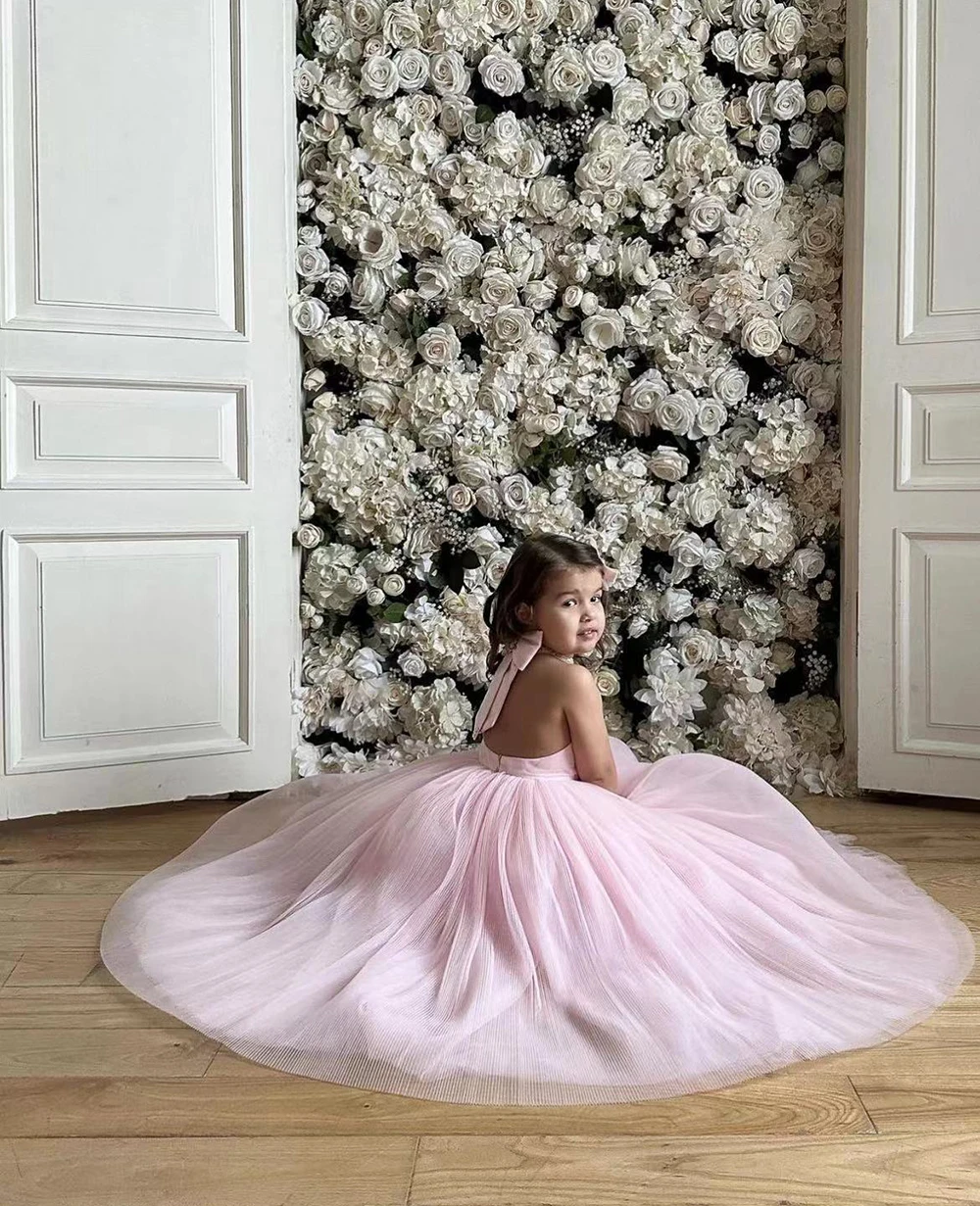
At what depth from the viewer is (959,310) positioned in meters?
2.88

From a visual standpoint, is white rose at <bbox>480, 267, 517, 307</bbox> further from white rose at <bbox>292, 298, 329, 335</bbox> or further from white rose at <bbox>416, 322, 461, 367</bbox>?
white rose at <bbox>292, 298, 329, 335</bbox>

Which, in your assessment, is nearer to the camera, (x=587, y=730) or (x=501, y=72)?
(x=587, y=730)

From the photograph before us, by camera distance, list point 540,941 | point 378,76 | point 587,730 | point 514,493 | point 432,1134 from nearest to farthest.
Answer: point 432,1134 < point 540,941 < point 587,730 < point 378,76 < point 514,493

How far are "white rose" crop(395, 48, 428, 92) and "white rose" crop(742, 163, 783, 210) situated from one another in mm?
895

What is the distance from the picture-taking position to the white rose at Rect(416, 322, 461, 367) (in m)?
3.11

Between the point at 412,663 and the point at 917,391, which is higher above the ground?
the point at 917,391

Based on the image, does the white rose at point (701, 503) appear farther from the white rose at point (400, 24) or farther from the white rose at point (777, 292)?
the white rose at point (400, 24)

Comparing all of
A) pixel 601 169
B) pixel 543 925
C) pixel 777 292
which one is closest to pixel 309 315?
pixel 601 169

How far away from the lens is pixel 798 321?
10.3 ft

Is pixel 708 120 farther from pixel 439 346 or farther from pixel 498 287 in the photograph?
pixel 439 346

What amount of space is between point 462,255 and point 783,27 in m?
1.03

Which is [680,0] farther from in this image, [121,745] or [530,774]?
[121,745]

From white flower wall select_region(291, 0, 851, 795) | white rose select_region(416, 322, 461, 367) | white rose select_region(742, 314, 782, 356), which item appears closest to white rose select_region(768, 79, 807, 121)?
white flower wall select_region(291, 0, 851, 795)

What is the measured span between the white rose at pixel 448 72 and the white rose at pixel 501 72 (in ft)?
0.18
